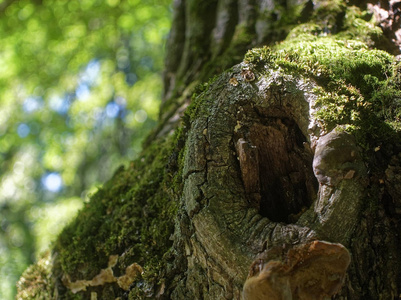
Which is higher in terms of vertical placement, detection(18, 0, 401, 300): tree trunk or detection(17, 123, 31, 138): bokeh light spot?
detection(18, 0, 401, 300): tree trunk


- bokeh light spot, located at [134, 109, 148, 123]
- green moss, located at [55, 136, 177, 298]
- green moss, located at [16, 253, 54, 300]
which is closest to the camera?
green moss, located at [55, 136, 177, 298]

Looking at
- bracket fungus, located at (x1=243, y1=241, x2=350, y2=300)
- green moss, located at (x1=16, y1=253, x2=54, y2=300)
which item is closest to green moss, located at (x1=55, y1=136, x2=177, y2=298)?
green moss, located at (x1=16, y1=253, x2=54, y2=300)

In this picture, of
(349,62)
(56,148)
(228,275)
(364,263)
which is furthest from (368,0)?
(56,148)

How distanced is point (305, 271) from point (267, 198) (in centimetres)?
58

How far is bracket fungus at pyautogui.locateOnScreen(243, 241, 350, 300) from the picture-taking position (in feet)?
4.52

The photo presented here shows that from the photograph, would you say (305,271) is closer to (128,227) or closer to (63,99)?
(128,227)

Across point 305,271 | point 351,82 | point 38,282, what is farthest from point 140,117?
point 305,271

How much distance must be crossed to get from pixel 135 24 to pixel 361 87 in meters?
7.00

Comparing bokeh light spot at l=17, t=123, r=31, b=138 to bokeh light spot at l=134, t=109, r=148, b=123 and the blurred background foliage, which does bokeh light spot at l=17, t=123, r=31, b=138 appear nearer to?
the blurred background foliage

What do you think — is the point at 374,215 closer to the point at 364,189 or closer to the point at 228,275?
the point at 364,189

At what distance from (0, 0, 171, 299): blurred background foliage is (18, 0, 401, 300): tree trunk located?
2.55 metres

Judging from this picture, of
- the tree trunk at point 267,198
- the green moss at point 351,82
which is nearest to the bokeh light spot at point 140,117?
the tree trunk at point 267,198

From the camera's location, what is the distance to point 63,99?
580 inches

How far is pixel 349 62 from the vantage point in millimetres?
2180
